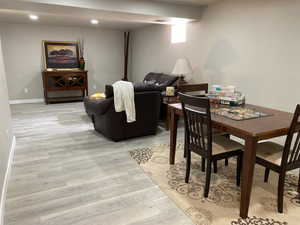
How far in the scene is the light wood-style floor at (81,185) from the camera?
1878 millimetres

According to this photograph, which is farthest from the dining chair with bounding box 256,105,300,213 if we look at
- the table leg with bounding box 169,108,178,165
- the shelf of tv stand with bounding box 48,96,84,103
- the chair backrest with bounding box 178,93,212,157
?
the shelf of tv stand with bounding box 48,96,84,103

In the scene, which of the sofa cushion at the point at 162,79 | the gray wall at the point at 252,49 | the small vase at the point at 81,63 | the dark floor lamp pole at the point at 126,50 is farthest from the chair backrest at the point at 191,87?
the small vase at the point at 81,63

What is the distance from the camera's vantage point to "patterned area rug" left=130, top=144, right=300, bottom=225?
1878mm

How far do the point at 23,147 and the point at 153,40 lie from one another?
4.35 m

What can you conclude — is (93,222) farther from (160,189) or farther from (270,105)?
(270,105)

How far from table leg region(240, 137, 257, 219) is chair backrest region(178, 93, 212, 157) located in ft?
1.12

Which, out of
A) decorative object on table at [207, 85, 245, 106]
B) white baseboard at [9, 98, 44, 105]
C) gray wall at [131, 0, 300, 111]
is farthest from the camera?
white baseboard at [9, 98, 44, 105]

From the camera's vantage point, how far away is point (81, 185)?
2.35 m

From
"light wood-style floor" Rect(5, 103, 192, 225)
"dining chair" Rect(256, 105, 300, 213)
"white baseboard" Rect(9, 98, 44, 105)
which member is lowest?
"light wood-style floor" Rect(5, 103, 192, 225)

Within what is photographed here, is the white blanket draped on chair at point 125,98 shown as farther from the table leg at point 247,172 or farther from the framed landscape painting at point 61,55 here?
the framed landscape painting at point 61,55

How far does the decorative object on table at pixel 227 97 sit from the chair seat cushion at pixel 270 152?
2.02ft

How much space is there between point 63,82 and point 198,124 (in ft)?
17.8

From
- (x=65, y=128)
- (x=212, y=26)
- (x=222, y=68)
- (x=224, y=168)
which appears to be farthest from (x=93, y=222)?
(x=212, y=26)

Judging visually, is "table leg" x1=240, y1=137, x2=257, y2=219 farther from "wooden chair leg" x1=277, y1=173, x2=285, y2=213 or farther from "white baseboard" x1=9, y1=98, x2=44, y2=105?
"white baseboard" x1=9, y1=98, x2=44, y2=105
